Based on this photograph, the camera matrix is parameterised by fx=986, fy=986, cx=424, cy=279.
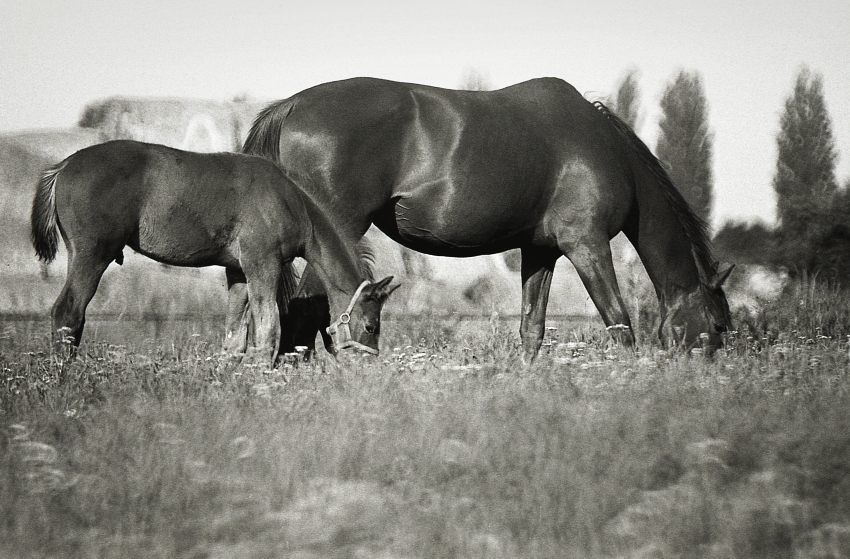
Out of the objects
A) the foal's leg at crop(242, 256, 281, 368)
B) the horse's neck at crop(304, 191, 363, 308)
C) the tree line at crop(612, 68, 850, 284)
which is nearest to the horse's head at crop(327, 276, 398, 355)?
the horse's neck at crop(304, 191, 363, 308)

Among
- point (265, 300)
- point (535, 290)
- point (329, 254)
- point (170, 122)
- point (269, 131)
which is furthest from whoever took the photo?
point (170, 122)

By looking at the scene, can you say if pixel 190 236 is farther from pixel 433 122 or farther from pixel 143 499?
pixel 143 499

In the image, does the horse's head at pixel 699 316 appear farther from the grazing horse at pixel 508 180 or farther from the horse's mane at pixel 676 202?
the horse's mane at pixel 676 202

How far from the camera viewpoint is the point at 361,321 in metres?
7.97

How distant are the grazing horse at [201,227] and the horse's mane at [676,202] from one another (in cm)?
304

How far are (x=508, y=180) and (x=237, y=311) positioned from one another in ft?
8.80

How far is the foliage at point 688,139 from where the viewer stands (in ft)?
152

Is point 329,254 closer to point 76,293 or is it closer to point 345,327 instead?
point 345,327

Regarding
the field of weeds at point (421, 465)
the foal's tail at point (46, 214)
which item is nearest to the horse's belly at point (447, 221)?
A: the field of weeds at point (421, 465)

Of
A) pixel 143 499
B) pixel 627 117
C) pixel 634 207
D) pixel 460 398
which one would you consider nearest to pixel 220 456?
pixel 143 499

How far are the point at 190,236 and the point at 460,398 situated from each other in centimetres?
348

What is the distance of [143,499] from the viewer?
4.10 meters

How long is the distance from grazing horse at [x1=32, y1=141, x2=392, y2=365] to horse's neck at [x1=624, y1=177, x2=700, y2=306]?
2.78 m

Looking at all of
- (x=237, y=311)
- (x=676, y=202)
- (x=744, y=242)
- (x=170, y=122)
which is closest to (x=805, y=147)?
(x=744, y=242)
